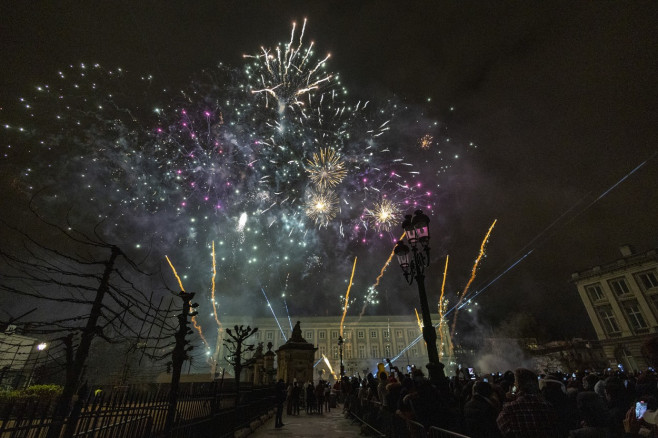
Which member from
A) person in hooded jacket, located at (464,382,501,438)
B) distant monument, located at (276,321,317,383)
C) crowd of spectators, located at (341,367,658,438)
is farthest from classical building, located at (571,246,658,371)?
person in hooded jacket, located at (464,382,501,438)

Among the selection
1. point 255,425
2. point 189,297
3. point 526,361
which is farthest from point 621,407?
point 526,361

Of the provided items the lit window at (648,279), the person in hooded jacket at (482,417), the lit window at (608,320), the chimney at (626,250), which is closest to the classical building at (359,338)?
the lit window at (608,320)

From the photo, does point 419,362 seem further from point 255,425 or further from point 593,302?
point 255,425

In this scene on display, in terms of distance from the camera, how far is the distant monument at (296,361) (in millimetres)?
21297

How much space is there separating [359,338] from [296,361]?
57.6 m

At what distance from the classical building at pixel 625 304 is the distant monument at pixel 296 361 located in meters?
37.1

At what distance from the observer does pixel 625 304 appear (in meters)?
35.2

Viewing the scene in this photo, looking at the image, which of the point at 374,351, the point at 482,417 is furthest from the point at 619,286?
the point at 374,351

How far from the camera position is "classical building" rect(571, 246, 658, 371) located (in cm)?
3281

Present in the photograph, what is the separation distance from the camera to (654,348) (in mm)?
3215

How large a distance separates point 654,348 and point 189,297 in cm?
1107

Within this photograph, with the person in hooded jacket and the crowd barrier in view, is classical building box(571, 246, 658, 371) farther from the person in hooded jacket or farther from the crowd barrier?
the person in hooded jacket

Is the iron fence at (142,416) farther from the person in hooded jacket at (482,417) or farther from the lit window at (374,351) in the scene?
the lit window at (374,351)

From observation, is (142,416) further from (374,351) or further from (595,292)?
(374,351)
